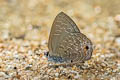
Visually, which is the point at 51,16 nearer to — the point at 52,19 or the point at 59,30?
the point at 52,19

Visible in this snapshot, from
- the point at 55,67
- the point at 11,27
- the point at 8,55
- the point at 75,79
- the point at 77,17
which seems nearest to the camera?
the point at 75,79

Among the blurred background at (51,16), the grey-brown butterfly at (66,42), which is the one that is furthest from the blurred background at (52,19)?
the grey-brown butterfly at (66,42)

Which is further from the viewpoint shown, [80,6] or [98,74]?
[80,6]

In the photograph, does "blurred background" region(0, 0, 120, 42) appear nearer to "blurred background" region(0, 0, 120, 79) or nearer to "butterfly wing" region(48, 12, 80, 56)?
"blurred background" region(0, 0, 120, 79)

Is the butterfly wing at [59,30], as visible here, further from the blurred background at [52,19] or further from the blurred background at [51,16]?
the blurred background at [51,16]

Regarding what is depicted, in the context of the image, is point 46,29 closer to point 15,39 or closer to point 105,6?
point 15,39

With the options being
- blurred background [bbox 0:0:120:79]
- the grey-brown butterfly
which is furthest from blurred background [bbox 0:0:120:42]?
the grey-brown butterfly

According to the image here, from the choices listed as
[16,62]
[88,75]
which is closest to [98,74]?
[88,75]
